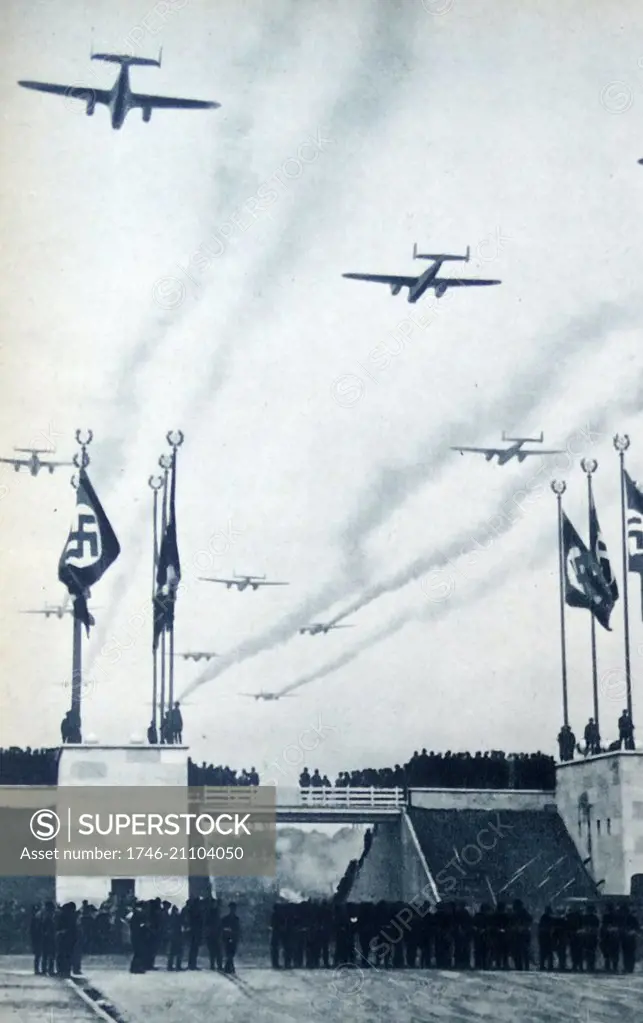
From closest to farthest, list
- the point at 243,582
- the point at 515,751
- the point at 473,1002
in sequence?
the point at 473,1002 → the point at 243,582 → the point at 515,751

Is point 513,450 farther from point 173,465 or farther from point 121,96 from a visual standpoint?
point 121,96

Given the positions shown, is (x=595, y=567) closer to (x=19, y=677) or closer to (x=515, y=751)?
(x=515, y=751)

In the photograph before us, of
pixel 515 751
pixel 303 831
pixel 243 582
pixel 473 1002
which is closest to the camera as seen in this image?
pixel 473 1002

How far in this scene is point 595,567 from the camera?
104 feet

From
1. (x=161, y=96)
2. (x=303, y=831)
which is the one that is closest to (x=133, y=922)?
(x=303, y=831)

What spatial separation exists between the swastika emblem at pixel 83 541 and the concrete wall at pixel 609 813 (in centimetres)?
998

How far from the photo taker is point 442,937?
2925 cm

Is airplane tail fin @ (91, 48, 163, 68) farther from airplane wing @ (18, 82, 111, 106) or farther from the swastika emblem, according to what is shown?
the swastika emblem

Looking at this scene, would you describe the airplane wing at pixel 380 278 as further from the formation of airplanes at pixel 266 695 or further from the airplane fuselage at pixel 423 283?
the formation of airplanes at pixel 266 695

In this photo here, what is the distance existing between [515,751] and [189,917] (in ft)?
21.2

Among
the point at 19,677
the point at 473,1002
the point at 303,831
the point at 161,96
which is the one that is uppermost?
the point at 161,96

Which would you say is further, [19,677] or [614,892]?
[614,892]

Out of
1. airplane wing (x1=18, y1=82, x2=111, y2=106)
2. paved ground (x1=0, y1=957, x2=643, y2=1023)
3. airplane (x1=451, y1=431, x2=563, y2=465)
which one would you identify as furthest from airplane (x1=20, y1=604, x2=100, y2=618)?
airplane wing (x1=18, y1=82, x2=111, y2=106)

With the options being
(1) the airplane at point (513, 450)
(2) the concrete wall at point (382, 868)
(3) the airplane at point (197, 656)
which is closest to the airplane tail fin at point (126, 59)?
(1) the airplane at point (513, 450)
